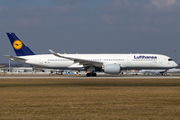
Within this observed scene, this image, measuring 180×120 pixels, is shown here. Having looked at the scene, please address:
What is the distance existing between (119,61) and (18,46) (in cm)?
2016

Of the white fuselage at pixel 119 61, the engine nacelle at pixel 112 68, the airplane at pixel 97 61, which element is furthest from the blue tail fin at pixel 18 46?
the engine nacelle at pixel 112 68

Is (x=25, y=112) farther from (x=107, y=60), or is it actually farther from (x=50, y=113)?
(x=107, y=60)

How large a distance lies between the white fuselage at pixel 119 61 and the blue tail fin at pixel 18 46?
49.4 inches

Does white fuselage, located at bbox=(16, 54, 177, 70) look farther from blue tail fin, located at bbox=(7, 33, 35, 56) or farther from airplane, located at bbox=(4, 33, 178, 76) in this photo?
blue tail fin, located at bbox=(7, 33, 35, 56)

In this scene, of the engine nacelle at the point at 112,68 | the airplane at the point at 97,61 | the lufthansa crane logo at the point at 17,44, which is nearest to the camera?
the engine nacelle at the point at 112,68

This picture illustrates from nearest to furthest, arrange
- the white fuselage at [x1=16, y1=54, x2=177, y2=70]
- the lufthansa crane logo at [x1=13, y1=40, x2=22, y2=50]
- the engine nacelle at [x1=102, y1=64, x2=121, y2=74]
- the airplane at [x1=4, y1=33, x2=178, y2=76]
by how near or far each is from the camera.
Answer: the engine nacelle at [x1=102, y1=64, x2=121, y2=74] → the airplane at [x1=4, y1=33, x2=178, y2=76] → the white fuselage at [x1=16, y1=54, x2=177, y2=70] → the lufthansa crane logo at [x1=13, y1=40, x2=22, y2=50]

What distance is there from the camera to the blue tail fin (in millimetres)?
47250

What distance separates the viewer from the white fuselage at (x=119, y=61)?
4394 centimetres

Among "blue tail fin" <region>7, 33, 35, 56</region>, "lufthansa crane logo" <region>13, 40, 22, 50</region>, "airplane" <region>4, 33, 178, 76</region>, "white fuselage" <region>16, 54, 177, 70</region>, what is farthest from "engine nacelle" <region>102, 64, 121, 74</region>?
"lufthansa crane logo" <region>13, 40, 22, 50</region>

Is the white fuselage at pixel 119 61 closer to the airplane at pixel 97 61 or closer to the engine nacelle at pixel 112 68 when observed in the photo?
the airplane at pixel 97 61

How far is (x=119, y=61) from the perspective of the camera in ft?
145

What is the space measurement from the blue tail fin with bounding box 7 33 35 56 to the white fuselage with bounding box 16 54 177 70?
4.12ft

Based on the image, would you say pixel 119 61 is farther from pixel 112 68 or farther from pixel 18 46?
pixel 18 46

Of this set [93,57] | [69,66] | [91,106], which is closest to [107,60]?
[93,57]
